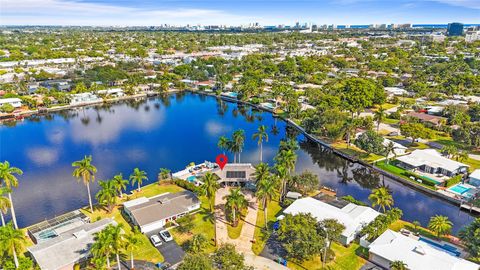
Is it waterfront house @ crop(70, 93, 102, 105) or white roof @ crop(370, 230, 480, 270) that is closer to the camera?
white roof @ crop(370, 230, 480, 270)

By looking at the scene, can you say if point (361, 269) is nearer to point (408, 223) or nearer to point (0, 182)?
point (408, 223)

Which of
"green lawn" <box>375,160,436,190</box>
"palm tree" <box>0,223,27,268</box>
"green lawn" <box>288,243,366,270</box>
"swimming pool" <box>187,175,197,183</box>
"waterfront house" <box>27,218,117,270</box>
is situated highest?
"palm tree" <box>0,223,27,268</box>

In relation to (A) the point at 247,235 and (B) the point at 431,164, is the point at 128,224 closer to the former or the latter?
(A) the point at 247,235

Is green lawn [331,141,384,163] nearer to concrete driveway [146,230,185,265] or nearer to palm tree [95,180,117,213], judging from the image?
concrete driveway [146,230,185,265]

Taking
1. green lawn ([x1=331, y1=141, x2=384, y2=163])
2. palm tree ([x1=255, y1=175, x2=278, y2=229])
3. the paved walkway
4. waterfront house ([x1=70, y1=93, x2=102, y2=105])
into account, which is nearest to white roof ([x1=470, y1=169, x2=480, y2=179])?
green lawn ([x1=331, y1=141, x2=384, y2=163])

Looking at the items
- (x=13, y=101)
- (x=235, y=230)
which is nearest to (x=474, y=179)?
(x=235, y=230)
